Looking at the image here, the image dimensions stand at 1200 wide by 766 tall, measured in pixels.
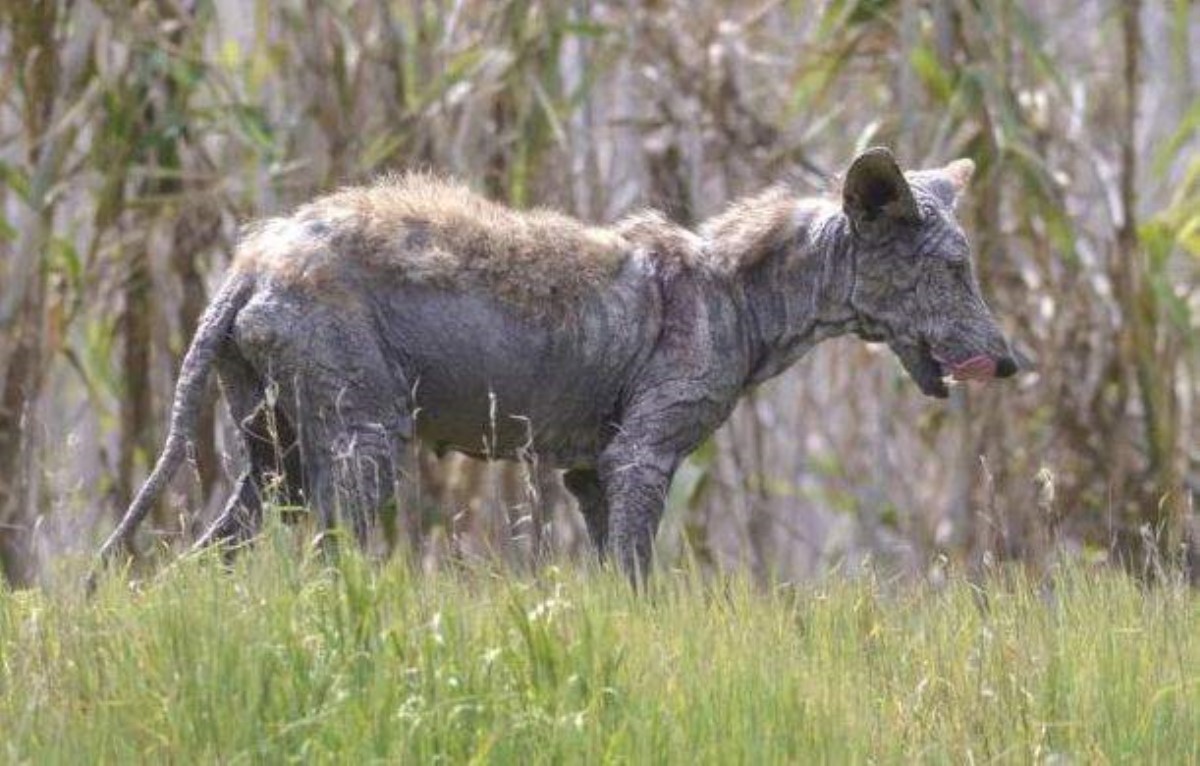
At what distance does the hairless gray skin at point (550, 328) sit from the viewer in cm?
902

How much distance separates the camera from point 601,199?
15.2 meters

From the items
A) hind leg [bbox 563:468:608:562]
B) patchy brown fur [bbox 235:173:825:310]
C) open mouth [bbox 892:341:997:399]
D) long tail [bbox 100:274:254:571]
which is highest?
patchy brown fur [bbox 235:173:825:310]

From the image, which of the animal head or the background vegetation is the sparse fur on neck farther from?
the background vegetation

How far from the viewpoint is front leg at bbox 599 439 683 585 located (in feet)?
31.1

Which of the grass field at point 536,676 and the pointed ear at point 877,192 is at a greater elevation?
the pointed ear at point 877,192

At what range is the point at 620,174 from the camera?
54.5 ft

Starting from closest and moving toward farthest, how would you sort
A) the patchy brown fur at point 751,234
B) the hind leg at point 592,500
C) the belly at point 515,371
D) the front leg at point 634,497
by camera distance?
1. the belly at point 515,371
2. the front leg at point 634,497
3. the hind leg at point 592,500
4. the patchy brown fur at point 751,234

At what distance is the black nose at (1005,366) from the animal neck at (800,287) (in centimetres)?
57

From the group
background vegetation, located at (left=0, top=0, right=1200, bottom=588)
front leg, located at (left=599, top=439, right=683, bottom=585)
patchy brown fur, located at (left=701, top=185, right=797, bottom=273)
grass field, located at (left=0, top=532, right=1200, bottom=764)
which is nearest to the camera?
grass field, located at (left=0, top=532, right=1200, bottom=764)

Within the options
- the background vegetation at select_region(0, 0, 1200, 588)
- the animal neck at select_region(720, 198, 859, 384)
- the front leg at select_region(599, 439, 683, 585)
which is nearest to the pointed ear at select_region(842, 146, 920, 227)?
the animal neck at select_region(720, 198, 859, 384)

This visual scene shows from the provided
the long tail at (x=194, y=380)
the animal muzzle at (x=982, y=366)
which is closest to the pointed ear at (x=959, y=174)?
the animal muzzle at (x=982, y=366)

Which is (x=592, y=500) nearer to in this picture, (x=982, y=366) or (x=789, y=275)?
(x=789, y=275)

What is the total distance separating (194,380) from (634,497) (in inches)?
56.8

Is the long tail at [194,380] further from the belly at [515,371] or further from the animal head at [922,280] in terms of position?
the animal head at [922,280]
